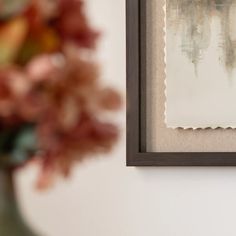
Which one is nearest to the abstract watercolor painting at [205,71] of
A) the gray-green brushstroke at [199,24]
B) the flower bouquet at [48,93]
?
the gray-green brushstroke at [199,24]

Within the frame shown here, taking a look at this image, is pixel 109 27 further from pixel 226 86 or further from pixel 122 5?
pixel 226 86

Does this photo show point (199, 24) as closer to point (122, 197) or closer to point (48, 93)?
point (122, 197)

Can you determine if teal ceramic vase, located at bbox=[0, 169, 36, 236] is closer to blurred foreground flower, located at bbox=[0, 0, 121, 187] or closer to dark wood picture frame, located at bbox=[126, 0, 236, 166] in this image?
blurred foreground flower, located at bbox=[0, 0, 121, 187]

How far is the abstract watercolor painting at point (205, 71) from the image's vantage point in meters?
1.07

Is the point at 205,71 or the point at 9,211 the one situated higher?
the point at 205,71

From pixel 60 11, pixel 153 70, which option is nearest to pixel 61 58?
pixel 60 11

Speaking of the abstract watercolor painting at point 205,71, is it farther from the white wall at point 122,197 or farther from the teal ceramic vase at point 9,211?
the teal ceramic vase at point 9,211

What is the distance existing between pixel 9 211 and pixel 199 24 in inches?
31.0

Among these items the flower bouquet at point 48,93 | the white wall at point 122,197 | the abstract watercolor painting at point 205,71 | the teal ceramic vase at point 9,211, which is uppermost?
the abstract watercolor painting at point 205,71

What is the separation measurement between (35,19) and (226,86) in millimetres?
786

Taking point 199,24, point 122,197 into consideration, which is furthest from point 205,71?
point 122,197

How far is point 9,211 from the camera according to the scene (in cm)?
36

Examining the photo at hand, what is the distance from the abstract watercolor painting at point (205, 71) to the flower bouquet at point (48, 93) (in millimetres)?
724

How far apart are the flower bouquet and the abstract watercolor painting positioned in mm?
724
